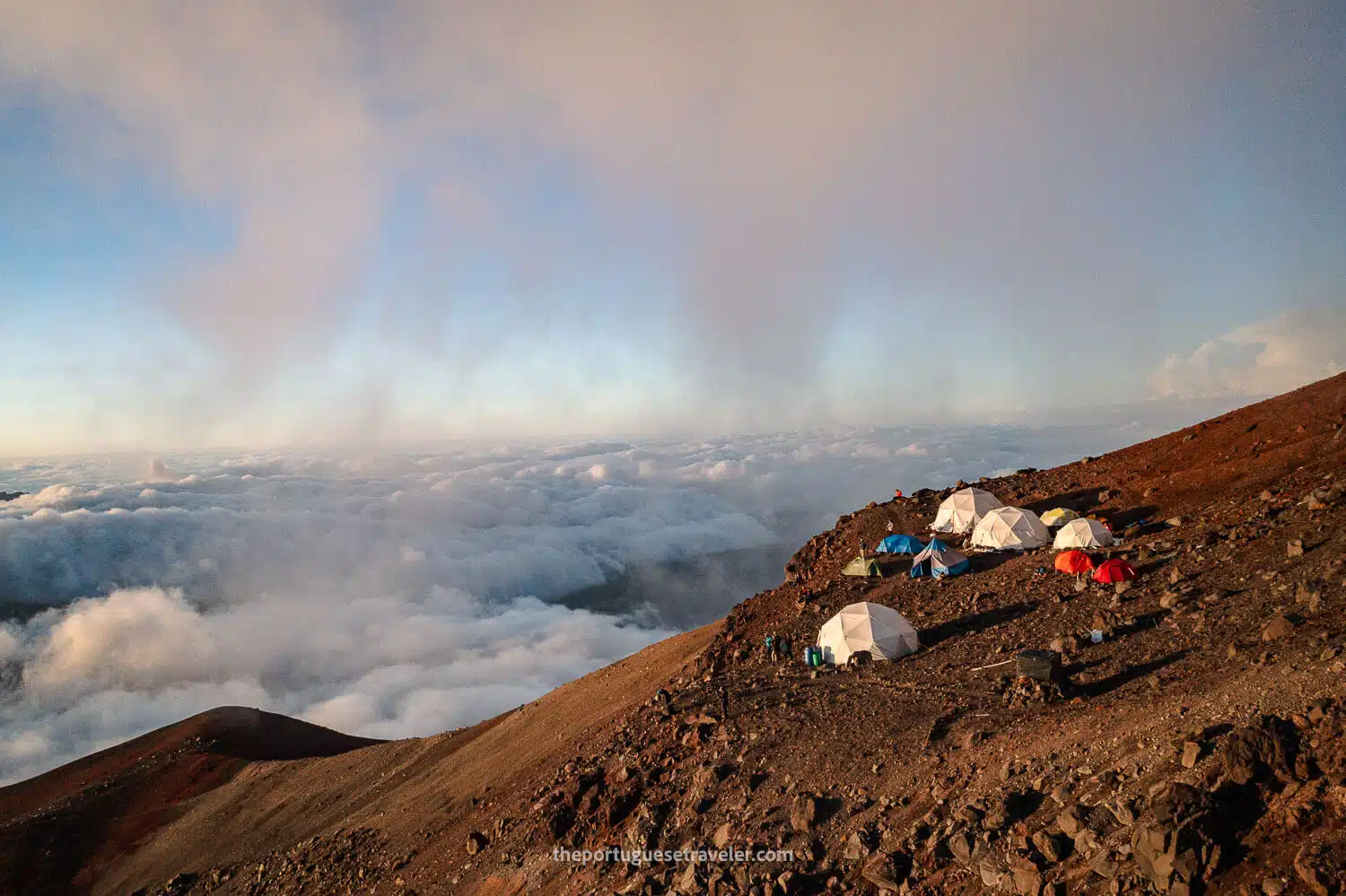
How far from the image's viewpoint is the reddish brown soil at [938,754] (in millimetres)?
7910

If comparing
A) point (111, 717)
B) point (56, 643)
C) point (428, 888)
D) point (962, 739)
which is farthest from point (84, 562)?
point (962, 739)

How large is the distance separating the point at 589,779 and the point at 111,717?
149m

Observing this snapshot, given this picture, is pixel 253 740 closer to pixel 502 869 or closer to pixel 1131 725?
pixel 502 869

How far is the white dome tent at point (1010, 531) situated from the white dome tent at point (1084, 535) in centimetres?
200

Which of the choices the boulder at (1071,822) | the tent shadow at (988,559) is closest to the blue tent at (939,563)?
the tent shadow at (988,559)

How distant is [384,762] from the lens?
2802 cm

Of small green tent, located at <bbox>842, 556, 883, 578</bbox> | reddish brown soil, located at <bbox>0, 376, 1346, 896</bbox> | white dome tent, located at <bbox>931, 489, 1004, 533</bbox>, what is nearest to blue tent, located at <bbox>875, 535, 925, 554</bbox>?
small green tent, located at <bbox>842, 556, 883, 578</bbox>

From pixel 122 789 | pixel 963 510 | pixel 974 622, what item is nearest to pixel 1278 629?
pixel 974 622

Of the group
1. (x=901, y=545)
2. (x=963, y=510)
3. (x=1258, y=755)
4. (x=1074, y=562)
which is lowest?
(x=1074, y=562)

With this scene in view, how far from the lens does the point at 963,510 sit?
31312mm

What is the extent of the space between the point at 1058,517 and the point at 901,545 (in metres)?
7.96

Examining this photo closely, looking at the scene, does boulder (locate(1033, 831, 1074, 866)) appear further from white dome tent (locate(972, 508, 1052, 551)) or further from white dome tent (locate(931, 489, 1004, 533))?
white dome tent (locate(931, 489, 1004, 533))

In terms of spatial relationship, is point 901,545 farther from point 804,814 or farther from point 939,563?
point 804,814

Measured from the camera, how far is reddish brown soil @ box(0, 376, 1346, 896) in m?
7.91
